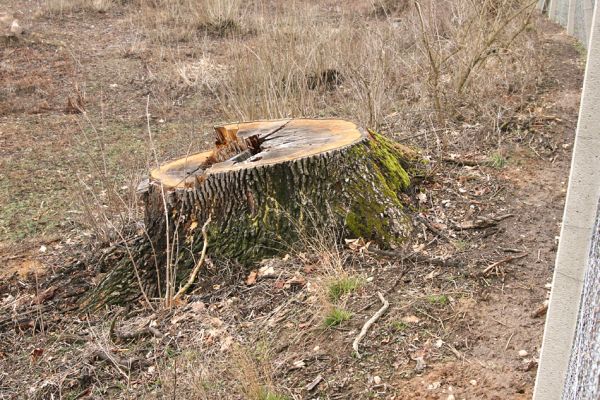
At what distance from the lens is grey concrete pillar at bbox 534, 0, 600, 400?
5.26ft

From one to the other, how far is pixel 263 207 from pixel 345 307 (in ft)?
2.66

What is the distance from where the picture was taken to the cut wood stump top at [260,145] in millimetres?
3633

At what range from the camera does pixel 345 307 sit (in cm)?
305

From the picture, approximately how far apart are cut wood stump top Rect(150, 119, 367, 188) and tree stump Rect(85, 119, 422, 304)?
0.01m

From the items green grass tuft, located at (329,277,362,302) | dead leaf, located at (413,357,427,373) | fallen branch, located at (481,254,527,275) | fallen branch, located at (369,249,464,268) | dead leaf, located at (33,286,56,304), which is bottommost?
dead leaf, located at (33,286,56,304)

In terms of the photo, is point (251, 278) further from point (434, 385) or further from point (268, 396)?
point (434, 385)

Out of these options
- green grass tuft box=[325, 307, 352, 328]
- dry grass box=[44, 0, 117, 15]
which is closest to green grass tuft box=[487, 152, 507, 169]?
green grass tuft box=[325, 307, 352, 328]

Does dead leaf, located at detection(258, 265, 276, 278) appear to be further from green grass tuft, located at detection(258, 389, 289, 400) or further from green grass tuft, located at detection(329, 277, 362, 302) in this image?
green grass tuft, located at detection(258, 389, 289, 400)

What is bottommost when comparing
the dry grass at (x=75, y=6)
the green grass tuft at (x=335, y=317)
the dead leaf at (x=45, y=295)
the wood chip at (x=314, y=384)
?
the dead leaf at (x=45, y=295)

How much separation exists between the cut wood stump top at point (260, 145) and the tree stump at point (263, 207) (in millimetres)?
13

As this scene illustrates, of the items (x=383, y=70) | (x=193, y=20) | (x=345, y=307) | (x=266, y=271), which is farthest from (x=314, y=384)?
(x=193, y=20)

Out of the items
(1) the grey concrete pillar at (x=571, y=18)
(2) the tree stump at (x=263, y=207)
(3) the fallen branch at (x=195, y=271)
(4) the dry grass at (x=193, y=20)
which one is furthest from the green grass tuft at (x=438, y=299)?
(4) the dry grass at (x=193, y=20)

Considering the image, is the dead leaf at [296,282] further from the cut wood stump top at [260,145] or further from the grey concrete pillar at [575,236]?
the grey concrete pillar at [575,236]

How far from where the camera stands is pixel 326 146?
368 centimetres
